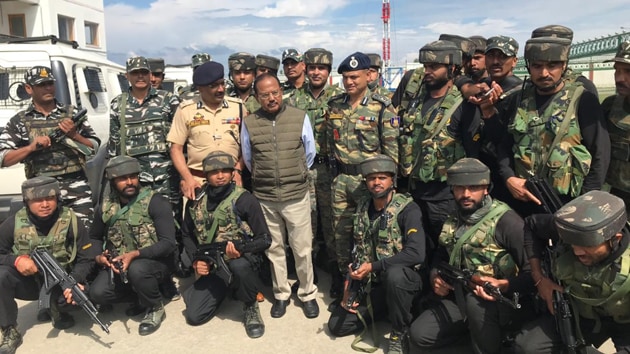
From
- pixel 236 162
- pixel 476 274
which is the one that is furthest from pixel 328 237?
pixel 476 274

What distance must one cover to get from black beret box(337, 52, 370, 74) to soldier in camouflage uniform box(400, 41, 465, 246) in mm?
435

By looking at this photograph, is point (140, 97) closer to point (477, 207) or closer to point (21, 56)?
point (21, 56)

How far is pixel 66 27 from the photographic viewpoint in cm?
1898

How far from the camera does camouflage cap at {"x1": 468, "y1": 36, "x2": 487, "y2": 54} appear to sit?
484cm

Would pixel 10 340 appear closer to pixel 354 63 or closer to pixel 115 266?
pixel 115 266

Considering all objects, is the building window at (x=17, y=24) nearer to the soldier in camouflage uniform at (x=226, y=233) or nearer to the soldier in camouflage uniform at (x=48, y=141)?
the soldier in camouflage uniform at (x=48, y=141)

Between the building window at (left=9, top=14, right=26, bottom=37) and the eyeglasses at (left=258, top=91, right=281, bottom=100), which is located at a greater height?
the building window at (left=9, top=14, right=26, bottom=37)

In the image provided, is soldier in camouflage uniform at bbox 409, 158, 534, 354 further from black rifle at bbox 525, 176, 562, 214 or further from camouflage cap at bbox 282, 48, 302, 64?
camouflage cap at bbox 282, 48, 302, 64

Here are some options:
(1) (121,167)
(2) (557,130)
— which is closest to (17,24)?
(1) (121,167)

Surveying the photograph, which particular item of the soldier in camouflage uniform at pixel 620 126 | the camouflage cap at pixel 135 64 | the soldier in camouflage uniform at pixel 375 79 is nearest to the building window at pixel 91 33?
the soldier in camouflage uniform at pixel 375 79

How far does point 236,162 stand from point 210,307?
1197mm

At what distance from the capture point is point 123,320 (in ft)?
12.6

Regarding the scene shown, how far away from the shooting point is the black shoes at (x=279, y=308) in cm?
382

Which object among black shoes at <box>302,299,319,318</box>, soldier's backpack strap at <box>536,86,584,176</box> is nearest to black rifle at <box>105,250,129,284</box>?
black shoes at <box>302,299,319,318</box>
